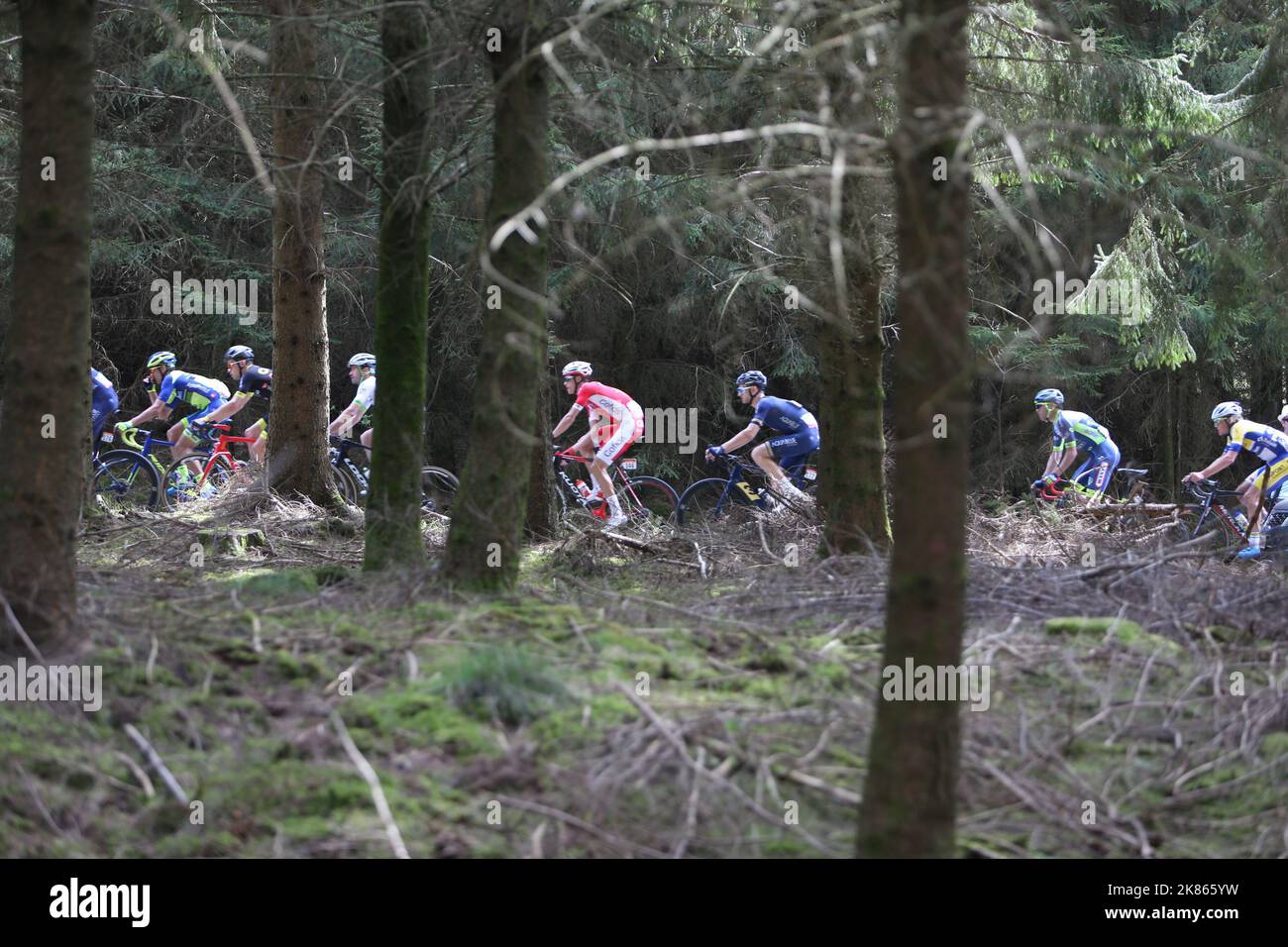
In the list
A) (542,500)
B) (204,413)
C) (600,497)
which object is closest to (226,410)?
(204,413)

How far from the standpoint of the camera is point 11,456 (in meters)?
6.70

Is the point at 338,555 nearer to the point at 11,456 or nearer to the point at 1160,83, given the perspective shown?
the point at 11,456

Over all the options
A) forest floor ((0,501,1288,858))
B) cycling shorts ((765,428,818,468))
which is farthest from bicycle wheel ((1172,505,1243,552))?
forest floor ((0,501,1288,858))

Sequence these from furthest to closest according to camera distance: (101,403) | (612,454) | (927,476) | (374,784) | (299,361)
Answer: (101,403), (612,454), (299,361), (374,784), (927,476)

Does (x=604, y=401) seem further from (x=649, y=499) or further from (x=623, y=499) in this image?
(x=649, y=499)

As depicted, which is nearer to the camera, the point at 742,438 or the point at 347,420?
the point at 347,420

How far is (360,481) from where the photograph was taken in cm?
1554

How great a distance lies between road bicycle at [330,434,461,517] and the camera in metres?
15.3

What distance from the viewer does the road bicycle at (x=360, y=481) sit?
15258 millimetres

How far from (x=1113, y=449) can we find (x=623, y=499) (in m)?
6.03

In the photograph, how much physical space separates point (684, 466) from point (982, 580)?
14518 millimetres

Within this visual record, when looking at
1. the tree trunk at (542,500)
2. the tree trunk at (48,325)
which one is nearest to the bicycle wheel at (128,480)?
the tree trunk at (542,500)

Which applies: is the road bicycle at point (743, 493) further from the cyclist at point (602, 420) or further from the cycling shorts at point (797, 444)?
the cyclist at point (602, 420)

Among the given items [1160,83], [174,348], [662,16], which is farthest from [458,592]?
[174,348]
